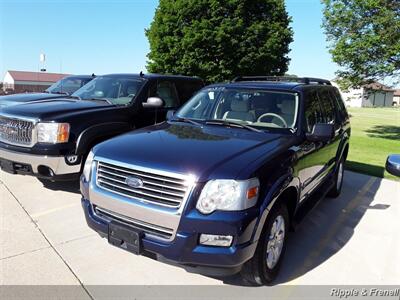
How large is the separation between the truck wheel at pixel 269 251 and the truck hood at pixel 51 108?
351cm

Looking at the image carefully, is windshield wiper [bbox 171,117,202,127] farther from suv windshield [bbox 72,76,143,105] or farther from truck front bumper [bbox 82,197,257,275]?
suv windshield [bbox 72,76,143,105]

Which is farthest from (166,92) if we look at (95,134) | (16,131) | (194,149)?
(194,149)

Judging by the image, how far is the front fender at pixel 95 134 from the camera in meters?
5.20

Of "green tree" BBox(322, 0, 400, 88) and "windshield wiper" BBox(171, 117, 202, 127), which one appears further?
"green tree" BBox(322, 0, 400, 88)

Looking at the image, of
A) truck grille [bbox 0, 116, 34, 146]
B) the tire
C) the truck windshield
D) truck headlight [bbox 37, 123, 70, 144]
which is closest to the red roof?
the truck windshield

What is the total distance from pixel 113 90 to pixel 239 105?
3073mm

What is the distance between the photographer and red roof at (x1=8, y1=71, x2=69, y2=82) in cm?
5572

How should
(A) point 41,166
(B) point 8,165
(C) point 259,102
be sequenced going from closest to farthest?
(C) point 259,102, (A) point 41,166, (B) point 8,165

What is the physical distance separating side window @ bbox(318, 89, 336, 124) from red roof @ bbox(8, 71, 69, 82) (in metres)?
55.5

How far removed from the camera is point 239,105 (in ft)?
14.8

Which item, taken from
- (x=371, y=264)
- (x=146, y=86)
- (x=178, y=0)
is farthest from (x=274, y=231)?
(x=178, y=0)

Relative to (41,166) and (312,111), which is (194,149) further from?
(41,166)

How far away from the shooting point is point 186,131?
3.97 m

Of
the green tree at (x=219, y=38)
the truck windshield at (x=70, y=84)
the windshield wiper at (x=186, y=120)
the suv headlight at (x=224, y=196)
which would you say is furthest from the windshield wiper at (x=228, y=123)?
the green tree at (x=219, y=38)
